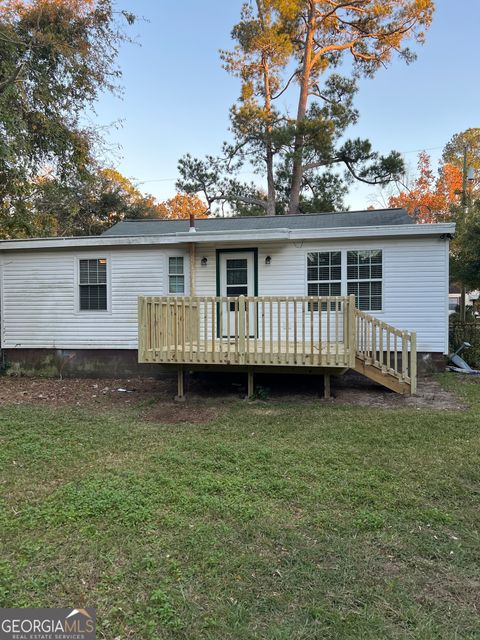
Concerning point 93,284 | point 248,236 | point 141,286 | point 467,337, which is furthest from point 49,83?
point 467,337

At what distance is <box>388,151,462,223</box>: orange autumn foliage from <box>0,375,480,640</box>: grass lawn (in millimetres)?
21610

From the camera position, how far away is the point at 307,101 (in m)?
19.3

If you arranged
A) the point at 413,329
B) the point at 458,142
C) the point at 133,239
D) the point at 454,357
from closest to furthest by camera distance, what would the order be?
1. the point at 413,329
2. the point at 133,239
3. the point at 454,357
4. the point at 458,142

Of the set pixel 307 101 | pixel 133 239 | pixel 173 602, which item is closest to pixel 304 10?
pixel 307 101

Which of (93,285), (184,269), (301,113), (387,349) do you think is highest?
(301,113)

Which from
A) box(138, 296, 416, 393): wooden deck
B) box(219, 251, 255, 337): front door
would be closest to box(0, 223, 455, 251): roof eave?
box(219, 251, 255, 337): front door

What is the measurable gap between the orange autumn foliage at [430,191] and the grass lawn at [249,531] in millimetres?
21610

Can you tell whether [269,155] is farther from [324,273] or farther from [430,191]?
[324,273]

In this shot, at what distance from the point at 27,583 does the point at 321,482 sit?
7.32 ft

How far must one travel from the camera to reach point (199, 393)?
23.9 feet

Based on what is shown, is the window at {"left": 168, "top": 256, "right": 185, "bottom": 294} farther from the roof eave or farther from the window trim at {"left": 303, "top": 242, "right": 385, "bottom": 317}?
the window trim at {"left": 303, "top": 242, "right": 385, "bottom": 317}

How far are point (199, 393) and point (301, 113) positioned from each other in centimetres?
1635

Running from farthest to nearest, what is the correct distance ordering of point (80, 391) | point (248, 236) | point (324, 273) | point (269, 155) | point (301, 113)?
point (269, 155)
point (301, 113)
point (324, 273)
point (248, 236)
point (80, 391)

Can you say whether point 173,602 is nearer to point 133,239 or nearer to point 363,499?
point 363,499
